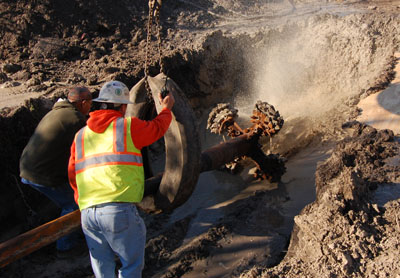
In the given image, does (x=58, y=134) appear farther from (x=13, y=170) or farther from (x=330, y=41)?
(x=330, y=41)

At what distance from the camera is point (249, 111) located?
Result: 8.41 metres

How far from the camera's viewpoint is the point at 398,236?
3158mm

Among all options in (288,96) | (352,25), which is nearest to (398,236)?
(288,96)

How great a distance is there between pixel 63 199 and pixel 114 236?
178 cm

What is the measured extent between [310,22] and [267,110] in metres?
5.22

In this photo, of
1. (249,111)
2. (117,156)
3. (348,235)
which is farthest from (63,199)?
(249,111)

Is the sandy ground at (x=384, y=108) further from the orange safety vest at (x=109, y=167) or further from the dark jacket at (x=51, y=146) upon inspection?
the dark jacket at (x=51, y=146)

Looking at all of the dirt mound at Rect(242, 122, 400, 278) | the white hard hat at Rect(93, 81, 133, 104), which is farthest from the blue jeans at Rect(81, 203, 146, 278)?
the dirt mound at Rect(242, 122, 400, 278)

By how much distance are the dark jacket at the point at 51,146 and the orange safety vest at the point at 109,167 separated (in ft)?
3.89

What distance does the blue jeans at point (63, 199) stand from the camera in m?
4.11

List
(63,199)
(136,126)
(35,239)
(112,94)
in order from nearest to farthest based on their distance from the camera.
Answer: (136,126) < (112,94) < (35,239) < (63,199)

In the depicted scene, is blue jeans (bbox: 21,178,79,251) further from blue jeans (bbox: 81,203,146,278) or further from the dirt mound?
the dirt mound

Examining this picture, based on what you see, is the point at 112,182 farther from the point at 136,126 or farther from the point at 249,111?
the point at 249,111

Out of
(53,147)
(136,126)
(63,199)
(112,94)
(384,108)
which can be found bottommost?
(63,199)
